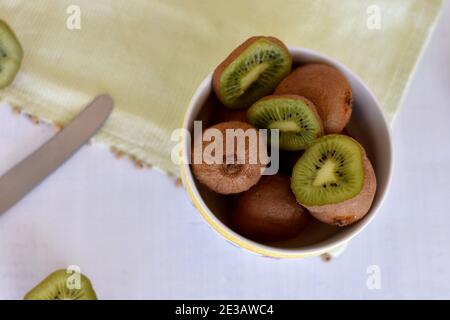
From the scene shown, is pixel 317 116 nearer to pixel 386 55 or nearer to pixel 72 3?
pixel 386 55

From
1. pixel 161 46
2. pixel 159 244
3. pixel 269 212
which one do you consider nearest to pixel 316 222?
pixel 269 212

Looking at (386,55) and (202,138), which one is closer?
(202,138)

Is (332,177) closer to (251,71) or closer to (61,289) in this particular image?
(251,71)

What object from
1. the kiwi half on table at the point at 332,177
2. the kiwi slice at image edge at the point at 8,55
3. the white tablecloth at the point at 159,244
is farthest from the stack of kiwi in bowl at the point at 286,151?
the kiwi slice at image edge at the point at 8,55

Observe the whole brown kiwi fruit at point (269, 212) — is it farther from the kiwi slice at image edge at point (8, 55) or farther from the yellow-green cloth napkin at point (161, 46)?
the kiwi slice at image edge at point (8, 55)

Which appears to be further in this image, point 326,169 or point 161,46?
point 161,46

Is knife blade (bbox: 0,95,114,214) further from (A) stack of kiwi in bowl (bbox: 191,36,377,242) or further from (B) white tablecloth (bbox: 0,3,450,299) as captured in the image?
(A) stack of kiwi in bowl (bbox: 191,36,377,242)

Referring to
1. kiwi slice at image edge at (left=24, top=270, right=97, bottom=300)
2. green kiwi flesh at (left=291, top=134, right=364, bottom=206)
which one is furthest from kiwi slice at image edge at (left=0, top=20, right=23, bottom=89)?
green kiwi flesh at (left=291, top=134, right=364, bottom=206)

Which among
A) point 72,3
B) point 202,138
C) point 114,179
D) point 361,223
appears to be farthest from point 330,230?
point 72,3
